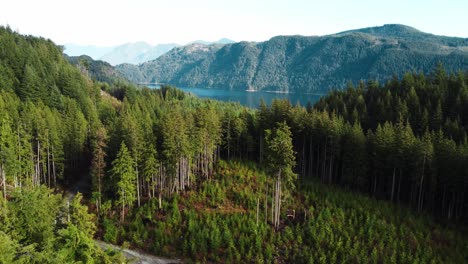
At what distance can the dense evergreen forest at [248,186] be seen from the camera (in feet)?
108

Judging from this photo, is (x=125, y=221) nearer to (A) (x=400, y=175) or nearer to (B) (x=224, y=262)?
(B) (x=224, y=262)

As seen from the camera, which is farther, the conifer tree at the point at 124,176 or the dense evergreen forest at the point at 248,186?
the conifer tree at the point at 124,176

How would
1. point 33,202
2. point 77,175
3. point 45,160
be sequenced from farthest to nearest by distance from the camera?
1. point 77,175
2. point 45,160
3. point 33,202

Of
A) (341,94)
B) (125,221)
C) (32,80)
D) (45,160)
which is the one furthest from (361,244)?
(32,80)

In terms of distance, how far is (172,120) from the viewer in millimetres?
46594

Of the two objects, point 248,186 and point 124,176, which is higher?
point 124,176

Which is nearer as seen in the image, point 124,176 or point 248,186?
point 124,176

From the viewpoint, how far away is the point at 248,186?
4669 centimetres

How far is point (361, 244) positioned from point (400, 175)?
1477cm

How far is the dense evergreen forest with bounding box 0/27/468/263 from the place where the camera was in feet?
108

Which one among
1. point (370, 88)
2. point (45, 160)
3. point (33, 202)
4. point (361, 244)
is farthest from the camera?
point (370, 88)

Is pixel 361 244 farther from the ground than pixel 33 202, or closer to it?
closer to it

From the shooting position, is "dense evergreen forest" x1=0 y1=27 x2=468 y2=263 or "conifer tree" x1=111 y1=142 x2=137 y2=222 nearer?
"dense evergreen forest" x1=0 y1=27 x2=468 y2=263

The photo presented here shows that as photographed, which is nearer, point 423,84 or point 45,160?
point 45,160
